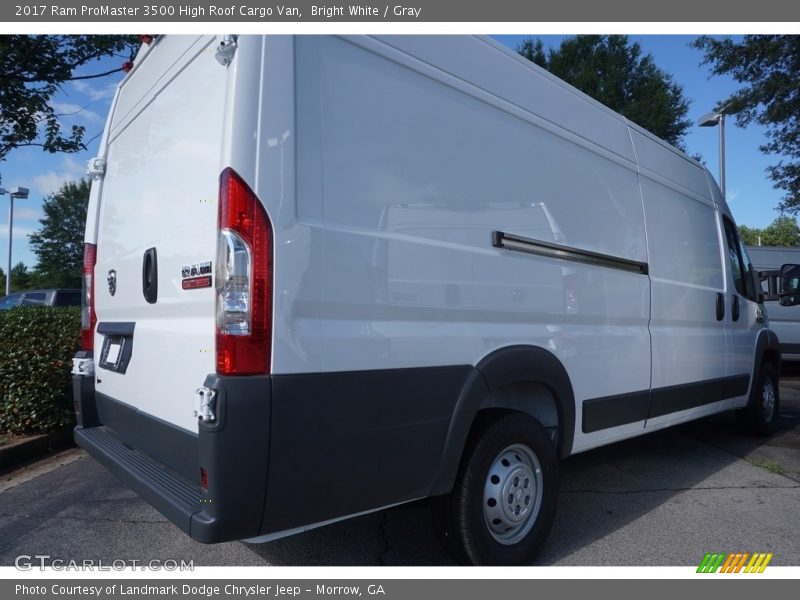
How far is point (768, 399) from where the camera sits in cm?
624

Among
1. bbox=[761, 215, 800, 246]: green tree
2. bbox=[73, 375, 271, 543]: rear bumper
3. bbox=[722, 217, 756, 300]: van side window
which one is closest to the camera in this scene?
bbox=[73, 375, 271, 543]: rear bumper

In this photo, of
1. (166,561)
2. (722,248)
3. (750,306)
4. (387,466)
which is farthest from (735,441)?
(166,561)

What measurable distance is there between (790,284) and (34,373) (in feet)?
23.2

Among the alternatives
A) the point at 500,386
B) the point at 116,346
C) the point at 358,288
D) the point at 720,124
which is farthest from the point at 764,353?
the point at 720,124

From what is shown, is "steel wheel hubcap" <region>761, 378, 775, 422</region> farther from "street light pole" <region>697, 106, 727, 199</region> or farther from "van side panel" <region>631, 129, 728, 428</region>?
"street light pole" <region>697, 106, 727, 199</region>

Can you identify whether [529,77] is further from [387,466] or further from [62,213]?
[62,213]

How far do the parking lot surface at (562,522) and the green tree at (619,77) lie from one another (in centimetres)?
1362

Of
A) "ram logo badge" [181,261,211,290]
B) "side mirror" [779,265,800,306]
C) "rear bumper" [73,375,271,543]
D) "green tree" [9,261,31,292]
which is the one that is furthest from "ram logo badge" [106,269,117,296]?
"green tree" [9,261,31,292]

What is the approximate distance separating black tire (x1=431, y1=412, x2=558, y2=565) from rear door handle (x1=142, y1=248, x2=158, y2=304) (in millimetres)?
1649

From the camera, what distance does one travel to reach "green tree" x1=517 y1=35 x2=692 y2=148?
54.4ft

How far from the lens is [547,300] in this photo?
10.7ft

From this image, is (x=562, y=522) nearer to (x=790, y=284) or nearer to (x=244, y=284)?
(x=244, y=284)

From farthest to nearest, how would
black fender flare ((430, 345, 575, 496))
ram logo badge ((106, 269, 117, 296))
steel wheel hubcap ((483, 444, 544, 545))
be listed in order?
ram logo badge ((106, 269, 117, 296)) < steel wheel hubcap ((483, 444, 544, 545)) < black fender flare ((430, 345, 575, 496))

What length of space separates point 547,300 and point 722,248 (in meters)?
3.06
